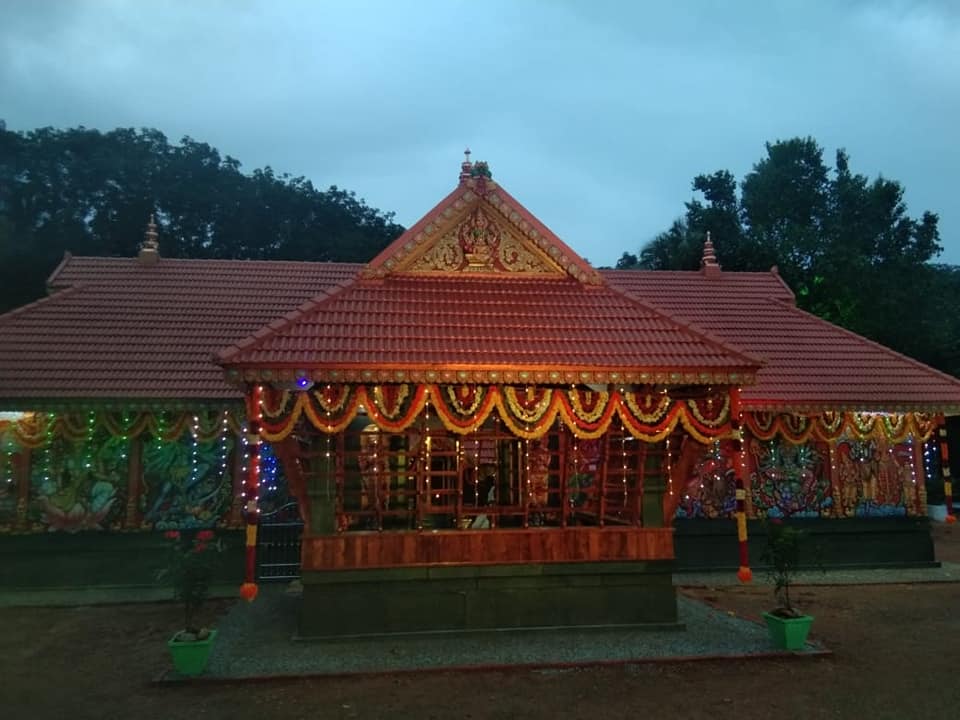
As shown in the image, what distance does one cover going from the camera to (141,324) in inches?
545

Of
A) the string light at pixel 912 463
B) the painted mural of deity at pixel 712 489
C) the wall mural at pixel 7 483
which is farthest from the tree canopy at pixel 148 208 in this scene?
the string light at pixel 912 463

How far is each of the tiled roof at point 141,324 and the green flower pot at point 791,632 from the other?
8124mm

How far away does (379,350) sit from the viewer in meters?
8.48

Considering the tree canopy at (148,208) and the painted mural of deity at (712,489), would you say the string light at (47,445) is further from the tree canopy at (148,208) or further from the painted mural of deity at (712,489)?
the tree canopy at (148,208)

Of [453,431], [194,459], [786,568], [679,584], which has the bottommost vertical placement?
[679,584]

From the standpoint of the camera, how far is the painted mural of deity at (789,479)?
1391 cm

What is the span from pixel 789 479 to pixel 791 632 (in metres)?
6.57

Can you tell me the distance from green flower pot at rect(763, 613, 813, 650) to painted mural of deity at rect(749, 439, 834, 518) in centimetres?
584

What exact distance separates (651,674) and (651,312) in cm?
A: 502

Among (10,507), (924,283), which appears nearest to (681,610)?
(10,507)

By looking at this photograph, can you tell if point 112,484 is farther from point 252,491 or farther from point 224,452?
point 252,491

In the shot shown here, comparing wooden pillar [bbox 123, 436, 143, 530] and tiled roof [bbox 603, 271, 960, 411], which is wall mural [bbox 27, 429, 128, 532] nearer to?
wooden pillar [bbox 123, 436, 143, 530]

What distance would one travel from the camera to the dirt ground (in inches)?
255

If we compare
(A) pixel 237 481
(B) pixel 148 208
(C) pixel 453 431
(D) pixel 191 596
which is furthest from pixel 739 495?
(B) pixel 148 208
